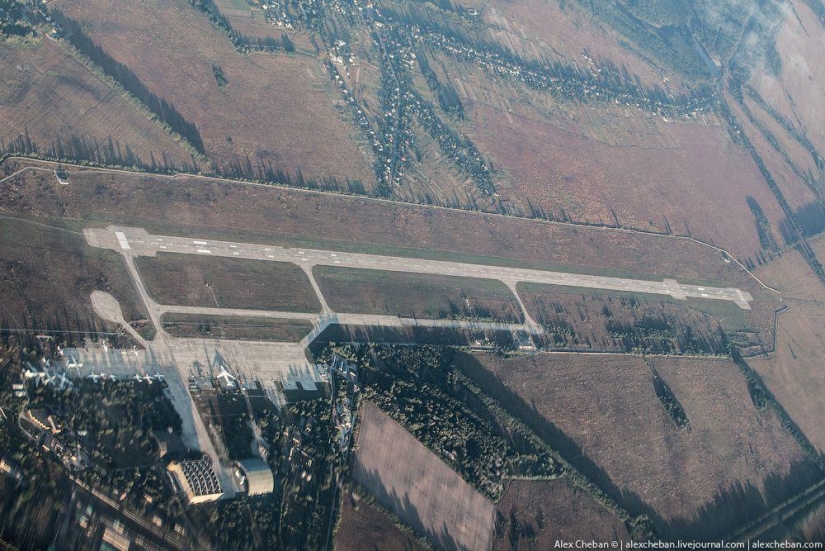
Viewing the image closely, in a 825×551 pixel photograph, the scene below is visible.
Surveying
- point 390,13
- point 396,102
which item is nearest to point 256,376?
point 396,102

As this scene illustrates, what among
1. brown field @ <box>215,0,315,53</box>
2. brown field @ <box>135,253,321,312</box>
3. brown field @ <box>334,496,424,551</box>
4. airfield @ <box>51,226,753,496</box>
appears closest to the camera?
airfield @ <box>51,226,753,496</box>

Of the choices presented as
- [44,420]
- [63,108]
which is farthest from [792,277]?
[63,108]

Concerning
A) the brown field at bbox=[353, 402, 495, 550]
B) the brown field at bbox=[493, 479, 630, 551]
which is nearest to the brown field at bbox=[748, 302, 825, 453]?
the brown field at bbox=[493, 479, 630, 551]

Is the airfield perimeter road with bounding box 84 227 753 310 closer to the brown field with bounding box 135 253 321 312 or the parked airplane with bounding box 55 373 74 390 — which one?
the brown field with bounding box 135 253 321 312

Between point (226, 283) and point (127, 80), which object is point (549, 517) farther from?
point (127, 80)

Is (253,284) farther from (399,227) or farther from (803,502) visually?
(803,502)
